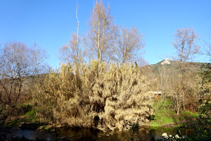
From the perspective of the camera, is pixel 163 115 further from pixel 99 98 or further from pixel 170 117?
pixel 99 98

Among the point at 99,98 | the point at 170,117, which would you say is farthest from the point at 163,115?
the point at 99,98

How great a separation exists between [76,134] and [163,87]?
10.0 meters

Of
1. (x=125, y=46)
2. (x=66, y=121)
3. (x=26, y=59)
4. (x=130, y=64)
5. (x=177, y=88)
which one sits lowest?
(x=66, y=121)

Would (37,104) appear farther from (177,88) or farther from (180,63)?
(180,63)

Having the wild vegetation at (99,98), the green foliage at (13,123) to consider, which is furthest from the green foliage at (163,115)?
the green foliage at (13,123)

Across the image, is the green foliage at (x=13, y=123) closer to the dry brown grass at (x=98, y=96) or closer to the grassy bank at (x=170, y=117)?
the dry brown grass at (x=98, y=96)

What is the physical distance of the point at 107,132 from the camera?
9.60 meters

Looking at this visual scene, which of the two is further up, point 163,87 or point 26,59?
point 26,59

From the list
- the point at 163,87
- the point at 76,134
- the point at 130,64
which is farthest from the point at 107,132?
the point at 163,87

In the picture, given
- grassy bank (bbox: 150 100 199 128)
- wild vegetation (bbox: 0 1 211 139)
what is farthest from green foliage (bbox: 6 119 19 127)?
grassy bank (bbox: 150 100 199 128)

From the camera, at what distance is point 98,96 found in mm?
9461

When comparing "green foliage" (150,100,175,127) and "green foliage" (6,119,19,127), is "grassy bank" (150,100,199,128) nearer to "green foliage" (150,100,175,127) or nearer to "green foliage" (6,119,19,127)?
"green foliage" (150,100,175,127)

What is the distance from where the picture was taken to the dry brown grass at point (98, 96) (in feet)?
30.7

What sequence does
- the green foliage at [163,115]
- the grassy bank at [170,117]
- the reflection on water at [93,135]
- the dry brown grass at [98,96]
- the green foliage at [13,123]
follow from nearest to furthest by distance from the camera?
the reflection on water at [93,135] < the dry brown grass at [98,96] < the grassy bank at [170,117] < the green foliage at [163,115] < the green foliage at [13,123]
